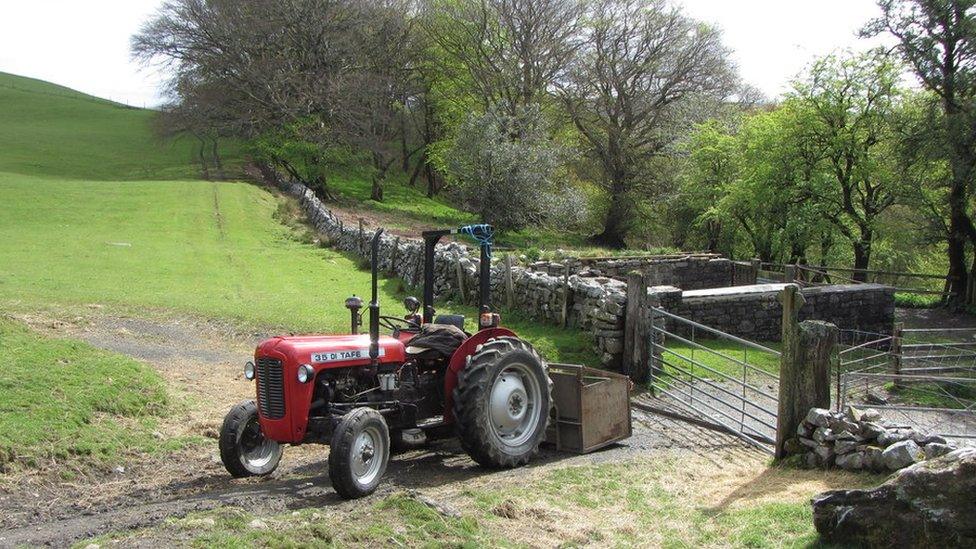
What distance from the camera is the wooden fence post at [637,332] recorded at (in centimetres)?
1346

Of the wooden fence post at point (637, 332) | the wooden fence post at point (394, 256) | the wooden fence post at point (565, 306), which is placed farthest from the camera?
the wooden fence post at point (394, 256)

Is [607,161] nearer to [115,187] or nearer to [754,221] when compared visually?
[754,221]

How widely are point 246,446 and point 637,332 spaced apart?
7337mm

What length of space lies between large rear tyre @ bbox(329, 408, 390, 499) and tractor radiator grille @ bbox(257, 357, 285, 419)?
63 cm

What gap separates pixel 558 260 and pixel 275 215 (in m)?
15.3

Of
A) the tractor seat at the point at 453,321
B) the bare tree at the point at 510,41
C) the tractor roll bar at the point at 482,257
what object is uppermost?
the bare tree at the point at 510,41

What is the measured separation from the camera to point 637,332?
44.4ft

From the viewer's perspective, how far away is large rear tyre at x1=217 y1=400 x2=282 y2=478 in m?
7.75

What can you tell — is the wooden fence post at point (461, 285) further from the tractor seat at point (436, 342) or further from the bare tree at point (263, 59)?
the bare tree at point (263, 59)

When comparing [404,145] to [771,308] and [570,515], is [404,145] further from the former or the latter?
[570,515]

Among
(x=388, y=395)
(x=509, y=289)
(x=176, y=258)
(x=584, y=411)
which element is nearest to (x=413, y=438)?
(x=388, y=395)

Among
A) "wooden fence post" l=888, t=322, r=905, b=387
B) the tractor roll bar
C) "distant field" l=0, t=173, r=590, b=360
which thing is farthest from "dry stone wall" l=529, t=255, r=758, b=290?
the tractor roll bar

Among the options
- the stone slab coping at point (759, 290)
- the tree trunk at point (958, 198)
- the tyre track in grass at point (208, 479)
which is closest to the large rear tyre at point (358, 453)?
the tyre track in grass at point (208, 479)

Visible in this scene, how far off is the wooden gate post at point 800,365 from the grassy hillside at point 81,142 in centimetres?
4040
